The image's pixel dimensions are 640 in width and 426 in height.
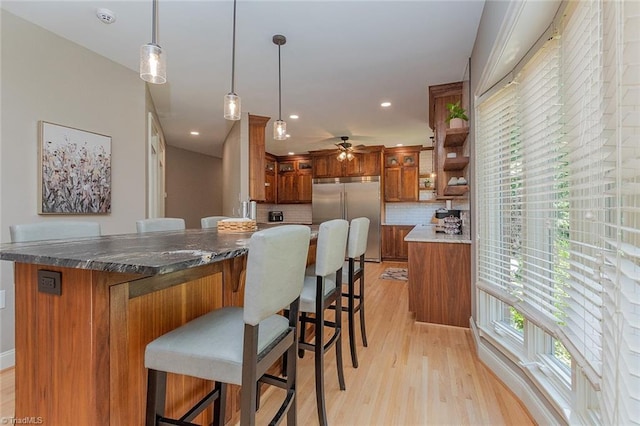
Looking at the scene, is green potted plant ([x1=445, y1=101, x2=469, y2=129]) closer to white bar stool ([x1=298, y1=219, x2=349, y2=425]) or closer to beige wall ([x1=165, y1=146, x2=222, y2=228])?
white bar stool ([x1=298, y1=219, x2=349, y2=425])

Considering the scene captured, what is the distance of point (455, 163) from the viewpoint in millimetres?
3051

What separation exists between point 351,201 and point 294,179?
1570mm

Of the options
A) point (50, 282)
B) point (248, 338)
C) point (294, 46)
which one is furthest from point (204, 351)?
point (294, 46)

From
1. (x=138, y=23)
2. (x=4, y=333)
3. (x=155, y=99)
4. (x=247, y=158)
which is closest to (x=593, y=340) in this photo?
(x=138, y=23)

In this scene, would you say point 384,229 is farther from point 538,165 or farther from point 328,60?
point 538,165

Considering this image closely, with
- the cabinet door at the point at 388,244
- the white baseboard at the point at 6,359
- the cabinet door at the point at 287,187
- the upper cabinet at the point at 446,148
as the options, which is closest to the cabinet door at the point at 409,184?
the cabinet door at the point at 388,244

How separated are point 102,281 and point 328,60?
2.54 meters

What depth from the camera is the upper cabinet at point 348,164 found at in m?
6.39

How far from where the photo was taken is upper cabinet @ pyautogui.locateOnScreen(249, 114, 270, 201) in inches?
169

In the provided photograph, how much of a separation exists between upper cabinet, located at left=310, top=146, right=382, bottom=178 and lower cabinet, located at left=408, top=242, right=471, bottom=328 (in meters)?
3.63

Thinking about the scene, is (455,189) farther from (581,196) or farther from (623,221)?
(623,221)

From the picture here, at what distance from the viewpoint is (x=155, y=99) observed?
3.79 metres

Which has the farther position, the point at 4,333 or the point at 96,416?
the point at 4,333

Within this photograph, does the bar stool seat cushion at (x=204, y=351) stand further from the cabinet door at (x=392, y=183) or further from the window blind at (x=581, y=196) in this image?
the cabinet door at (x=392, y=183)
